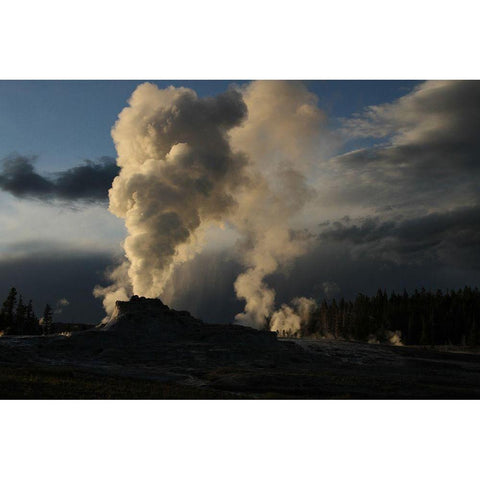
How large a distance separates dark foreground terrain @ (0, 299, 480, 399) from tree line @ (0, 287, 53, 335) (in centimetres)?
4183

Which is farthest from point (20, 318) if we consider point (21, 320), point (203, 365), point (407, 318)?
point (407, 318)

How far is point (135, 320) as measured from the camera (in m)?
57.3

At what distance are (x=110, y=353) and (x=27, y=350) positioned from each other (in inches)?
310

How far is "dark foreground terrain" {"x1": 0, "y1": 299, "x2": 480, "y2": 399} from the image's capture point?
104ft

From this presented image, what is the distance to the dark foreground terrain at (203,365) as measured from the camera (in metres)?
31.8

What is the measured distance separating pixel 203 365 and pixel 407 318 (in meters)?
79.2

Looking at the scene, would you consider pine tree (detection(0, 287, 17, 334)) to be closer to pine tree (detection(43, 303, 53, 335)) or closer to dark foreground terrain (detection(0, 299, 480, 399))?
pine tree (detection(43, 303, 53, 335))

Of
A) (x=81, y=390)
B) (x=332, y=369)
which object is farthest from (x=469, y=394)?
(x=81, y=390)

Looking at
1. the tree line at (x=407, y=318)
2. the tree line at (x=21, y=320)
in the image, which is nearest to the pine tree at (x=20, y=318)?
the tree line at (x=21, y=320)

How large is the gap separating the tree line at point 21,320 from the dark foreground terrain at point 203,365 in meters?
41.8

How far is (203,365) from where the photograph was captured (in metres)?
46.4

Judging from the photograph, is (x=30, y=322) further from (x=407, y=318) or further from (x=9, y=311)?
(x=407, y=318)

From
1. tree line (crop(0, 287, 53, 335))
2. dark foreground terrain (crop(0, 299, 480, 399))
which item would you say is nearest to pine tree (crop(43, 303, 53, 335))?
tree line (crop(0, 287, 53, 335))

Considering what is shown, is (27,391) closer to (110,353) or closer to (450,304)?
(110,353)
